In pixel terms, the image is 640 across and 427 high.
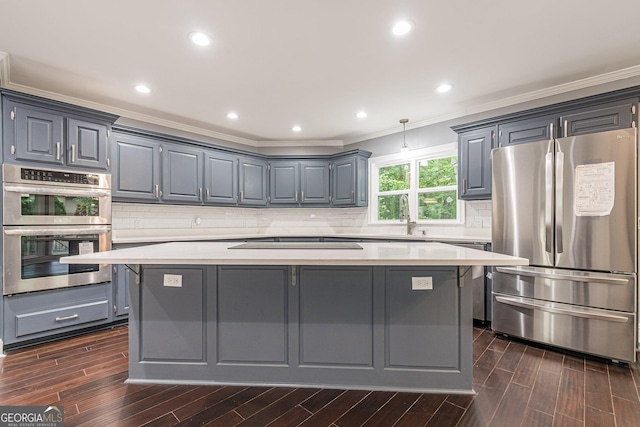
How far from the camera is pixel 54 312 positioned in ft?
9.17

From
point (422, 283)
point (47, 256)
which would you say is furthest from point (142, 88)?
point (422, 283)

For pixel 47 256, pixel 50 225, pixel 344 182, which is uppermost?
pixel 344 182

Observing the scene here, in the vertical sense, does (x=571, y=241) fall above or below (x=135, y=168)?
below

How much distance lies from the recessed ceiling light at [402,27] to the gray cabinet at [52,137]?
10.1 ft

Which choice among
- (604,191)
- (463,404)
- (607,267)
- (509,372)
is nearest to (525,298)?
(607,267)

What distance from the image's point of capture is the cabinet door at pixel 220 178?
4.32 meters

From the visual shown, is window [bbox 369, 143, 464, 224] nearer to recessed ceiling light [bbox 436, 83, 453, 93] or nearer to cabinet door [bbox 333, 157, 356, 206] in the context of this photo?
cabinet door [bbox 333, 157, 356, 206]

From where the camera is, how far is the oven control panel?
2670 millimetres

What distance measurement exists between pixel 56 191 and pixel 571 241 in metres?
4.72

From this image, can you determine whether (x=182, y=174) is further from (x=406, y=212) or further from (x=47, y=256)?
(x=406, y=212)

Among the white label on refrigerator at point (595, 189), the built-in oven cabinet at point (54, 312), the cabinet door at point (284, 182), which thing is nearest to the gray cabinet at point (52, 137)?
the built-in oven cabinet at point (54, 312)

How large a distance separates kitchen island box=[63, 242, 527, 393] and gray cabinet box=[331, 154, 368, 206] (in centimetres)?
276

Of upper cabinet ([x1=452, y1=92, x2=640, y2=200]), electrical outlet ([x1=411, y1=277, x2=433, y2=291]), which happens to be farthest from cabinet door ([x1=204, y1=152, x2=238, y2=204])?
electrical outlet ([x1=411, y1=277, x2=433, y2=291])

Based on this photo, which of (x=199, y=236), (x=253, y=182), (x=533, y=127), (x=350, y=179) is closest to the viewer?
(x=533, y=127)
